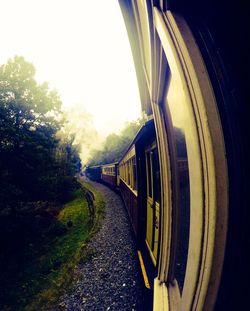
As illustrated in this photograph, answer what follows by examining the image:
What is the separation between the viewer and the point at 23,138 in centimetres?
1147

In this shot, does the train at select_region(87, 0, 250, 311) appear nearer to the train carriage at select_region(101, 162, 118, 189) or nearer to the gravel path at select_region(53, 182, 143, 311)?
the gravel path at select_region(53, 182, 143, 311)

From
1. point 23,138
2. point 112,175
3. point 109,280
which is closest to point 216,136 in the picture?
point 109,280

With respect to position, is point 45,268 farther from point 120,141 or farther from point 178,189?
point 120,141

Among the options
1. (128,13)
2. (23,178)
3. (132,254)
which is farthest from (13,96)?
(128,13)

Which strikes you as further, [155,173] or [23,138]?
[23,138]

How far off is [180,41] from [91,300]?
5970 mm

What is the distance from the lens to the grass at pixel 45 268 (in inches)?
245

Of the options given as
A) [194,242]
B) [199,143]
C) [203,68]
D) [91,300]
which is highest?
[203,68]

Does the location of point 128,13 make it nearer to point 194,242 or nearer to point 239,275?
point 194,242

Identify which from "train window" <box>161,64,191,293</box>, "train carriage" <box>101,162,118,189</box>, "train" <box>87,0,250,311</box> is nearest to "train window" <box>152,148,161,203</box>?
"train window" <box>161,64,191,293</box>

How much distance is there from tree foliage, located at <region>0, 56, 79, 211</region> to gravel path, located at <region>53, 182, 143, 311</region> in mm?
5062

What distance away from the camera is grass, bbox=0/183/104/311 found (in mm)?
6227

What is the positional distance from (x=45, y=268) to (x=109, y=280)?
3.53 m

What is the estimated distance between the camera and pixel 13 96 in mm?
14000
